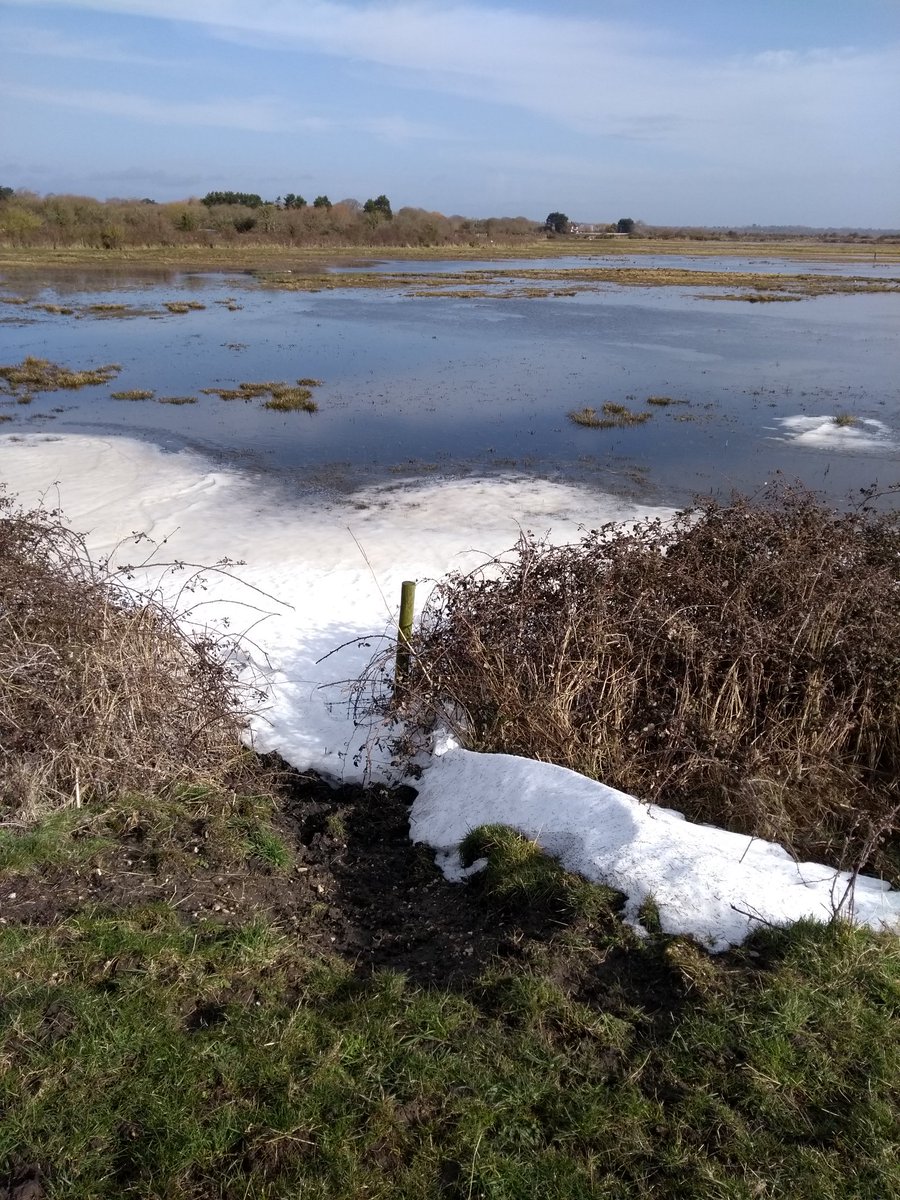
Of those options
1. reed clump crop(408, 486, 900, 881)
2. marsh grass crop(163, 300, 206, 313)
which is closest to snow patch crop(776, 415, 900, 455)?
reed clump crop(408, 486, 900, 881)

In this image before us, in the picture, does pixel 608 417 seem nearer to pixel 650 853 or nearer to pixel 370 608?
pixel 370 608

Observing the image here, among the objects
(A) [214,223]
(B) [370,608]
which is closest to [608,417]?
(B) [370,608]

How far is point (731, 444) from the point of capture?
664 inches

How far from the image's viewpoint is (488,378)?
924 inches

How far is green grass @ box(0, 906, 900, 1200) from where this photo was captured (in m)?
2.90

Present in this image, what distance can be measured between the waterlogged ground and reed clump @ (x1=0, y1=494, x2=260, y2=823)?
832 centimetres

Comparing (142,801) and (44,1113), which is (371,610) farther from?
(44,1113)

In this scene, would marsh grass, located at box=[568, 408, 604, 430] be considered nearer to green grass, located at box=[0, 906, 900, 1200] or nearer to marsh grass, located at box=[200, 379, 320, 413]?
marsh grass, located at box=[200, 379, 320, 413]

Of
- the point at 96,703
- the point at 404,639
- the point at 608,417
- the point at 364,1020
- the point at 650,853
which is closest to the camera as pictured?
the point at 364,1020

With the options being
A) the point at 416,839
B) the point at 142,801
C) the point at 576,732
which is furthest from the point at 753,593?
the point at 142,801

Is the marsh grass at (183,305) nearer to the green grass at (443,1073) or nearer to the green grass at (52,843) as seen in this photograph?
the green grass at (52,843)

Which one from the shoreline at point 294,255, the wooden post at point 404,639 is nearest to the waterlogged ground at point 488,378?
the wooden post at point 404,639

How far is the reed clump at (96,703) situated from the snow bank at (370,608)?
0.89 metres

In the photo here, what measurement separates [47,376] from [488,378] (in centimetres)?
1195
